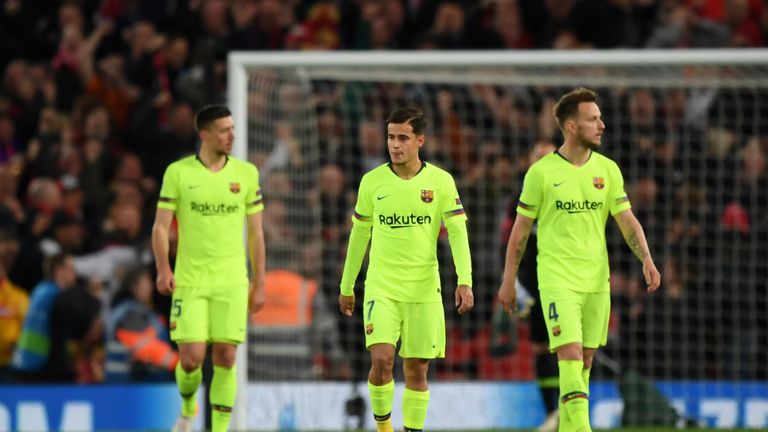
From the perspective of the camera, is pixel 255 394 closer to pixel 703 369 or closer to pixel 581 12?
pixel 703 369

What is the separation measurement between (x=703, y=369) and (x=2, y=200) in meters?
6.85

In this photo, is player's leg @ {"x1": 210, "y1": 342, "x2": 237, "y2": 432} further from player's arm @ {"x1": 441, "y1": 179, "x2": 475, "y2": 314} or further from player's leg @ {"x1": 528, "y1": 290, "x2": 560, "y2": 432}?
player's leg @ {"x1": 528, "y1": 290, "x2": 560, "y2": 432}

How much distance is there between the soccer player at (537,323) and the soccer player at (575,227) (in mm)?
1692

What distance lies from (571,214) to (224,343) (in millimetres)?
2546

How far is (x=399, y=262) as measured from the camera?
368 inches

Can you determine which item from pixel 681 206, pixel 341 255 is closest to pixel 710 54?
pixel 681 206

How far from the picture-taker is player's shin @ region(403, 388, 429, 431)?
9266 mm

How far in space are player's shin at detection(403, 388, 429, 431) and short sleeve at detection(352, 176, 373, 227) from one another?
1.07 metres

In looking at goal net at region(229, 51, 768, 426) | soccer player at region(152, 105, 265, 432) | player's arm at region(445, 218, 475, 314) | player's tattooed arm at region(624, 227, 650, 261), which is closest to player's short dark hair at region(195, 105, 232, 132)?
soccer player at region(152, 105, 265, 432)

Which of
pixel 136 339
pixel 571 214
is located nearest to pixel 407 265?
pixel 571 214

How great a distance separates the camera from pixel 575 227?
368 inches

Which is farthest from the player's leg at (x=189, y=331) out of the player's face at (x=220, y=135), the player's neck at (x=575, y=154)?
the player's neck at (x=575, y=154)

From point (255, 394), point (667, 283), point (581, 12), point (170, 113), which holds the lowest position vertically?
point (255, 394)

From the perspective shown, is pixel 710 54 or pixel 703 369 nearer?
pixel 710 54
